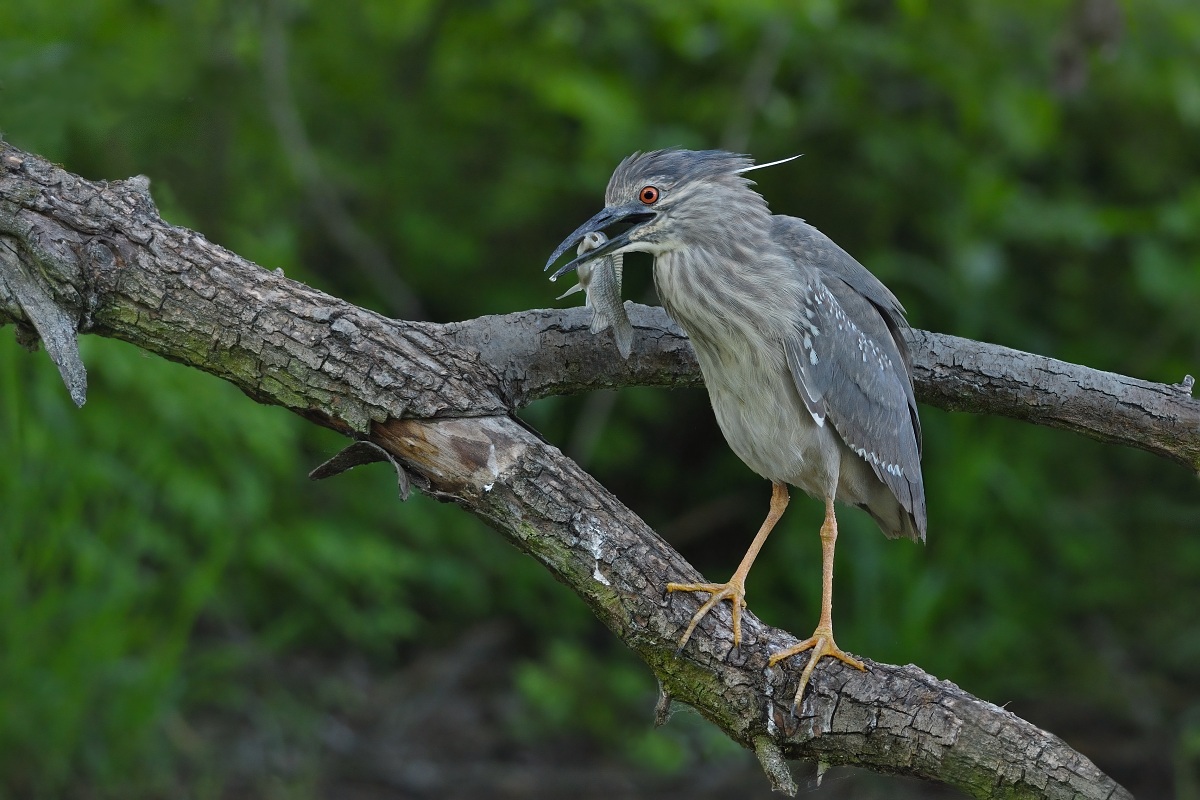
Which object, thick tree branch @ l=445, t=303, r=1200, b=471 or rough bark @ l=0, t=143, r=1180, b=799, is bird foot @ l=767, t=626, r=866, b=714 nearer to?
rough bark @ l=0, t=143, r=1180, b=799

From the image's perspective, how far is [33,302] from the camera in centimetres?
261

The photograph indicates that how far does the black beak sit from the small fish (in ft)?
0.14

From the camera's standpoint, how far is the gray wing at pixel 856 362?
318 cm

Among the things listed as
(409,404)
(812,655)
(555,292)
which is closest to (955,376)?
(812,655)

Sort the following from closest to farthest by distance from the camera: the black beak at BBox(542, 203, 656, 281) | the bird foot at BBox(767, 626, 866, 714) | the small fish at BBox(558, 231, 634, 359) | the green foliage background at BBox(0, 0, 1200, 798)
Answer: the bird foot at BBox(767, 626, 866, 714) → the black beak at BBox(542, 203, 656, 281) → the small fish at BBox(558, 231, 634, 359) → the green foliage background at BBox(0, 0, 1200, 798)

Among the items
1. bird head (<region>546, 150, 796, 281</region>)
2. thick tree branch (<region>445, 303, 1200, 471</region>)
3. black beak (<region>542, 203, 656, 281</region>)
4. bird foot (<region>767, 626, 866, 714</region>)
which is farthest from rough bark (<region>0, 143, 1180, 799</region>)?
bird head (<region>546, 150, 796, 281</region>)

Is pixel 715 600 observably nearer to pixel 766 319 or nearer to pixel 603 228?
pixel 766 319

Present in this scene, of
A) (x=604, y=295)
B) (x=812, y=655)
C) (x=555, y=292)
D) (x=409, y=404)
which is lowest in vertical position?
(x=812, y=655)

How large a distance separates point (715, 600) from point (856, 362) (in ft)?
3.11

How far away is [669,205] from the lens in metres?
3.13

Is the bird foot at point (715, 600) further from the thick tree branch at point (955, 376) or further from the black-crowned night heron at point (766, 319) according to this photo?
the thick tree branch at point (955, 376)

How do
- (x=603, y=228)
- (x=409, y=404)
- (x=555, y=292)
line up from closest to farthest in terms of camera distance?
1. (x=409, y=404)
2. (x=603, y=228)
3. (x=555, y=292)

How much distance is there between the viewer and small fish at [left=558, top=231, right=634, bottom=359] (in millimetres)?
3098

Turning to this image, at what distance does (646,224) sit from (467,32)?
330cm
